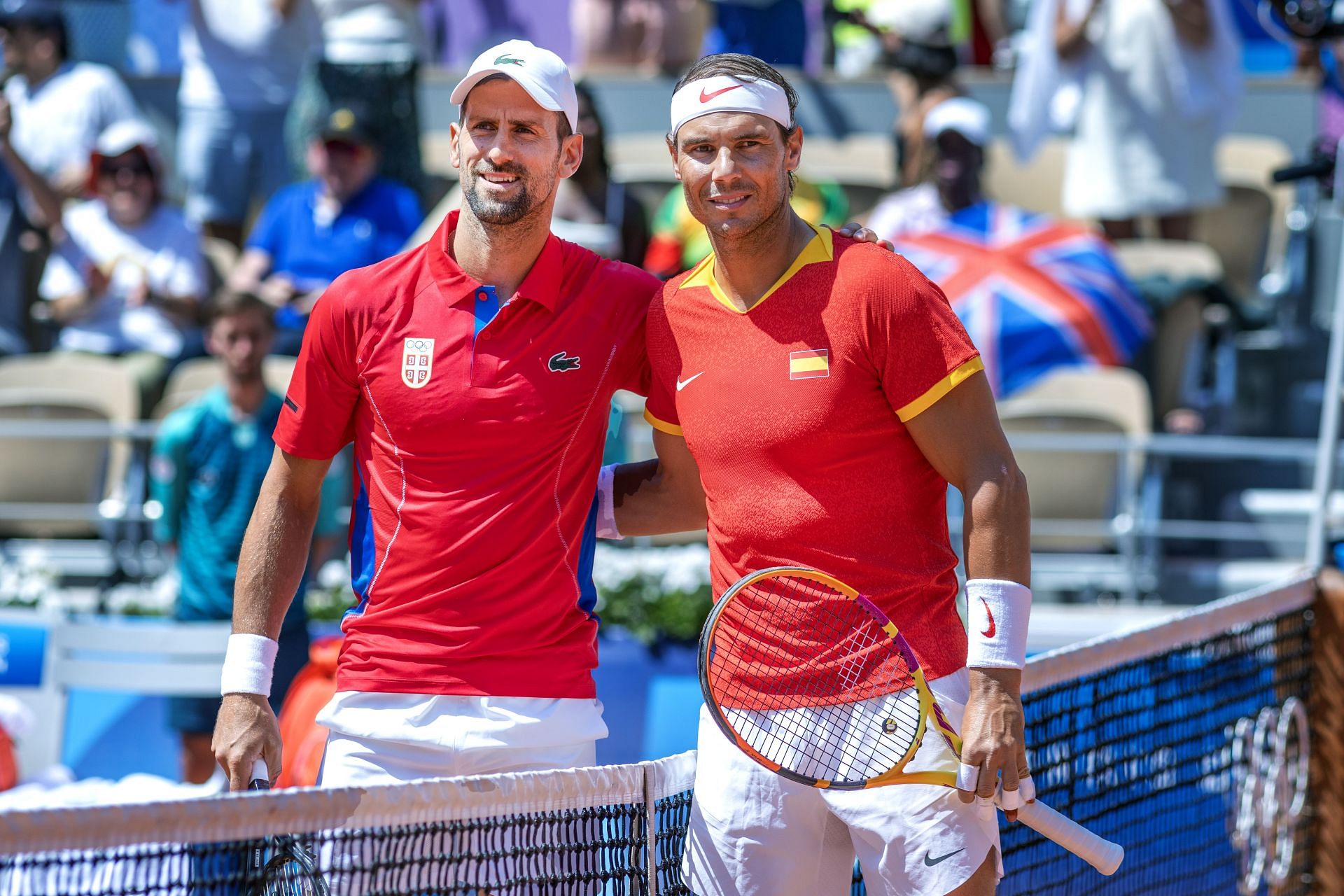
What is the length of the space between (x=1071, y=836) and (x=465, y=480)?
4.33 feet

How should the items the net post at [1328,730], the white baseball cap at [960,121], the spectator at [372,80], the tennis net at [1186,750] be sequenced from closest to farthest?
the tennis net at [1186,750] → the net post at [1328,730] → the white baseball cap at [960,121] → the spectator at [372,80]

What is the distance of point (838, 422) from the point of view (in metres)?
3.04

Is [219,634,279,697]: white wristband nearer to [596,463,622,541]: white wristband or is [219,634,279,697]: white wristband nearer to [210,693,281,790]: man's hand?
[210,693,281,790]: man's hand

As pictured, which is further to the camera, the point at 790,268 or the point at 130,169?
the point at 130,169

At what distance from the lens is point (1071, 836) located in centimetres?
294

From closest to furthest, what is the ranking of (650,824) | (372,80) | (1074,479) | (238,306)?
(650,824), (238,306), (1074,479), (372,80)

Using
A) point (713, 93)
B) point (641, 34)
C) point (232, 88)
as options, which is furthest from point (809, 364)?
point (641, 34)

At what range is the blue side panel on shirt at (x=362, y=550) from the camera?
3393mm

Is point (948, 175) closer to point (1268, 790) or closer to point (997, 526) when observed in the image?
point (1268, 790)

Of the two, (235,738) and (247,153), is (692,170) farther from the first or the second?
(247,153)

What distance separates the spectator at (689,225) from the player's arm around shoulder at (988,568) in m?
4.77

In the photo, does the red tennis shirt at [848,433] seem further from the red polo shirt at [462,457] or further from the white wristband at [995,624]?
the red polo shirt at [462,457]

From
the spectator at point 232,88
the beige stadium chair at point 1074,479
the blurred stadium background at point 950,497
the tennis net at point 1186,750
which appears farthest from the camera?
the spectator at point 232,88

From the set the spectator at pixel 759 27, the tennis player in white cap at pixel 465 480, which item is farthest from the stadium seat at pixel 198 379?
the tennis player in white cap at pixel 465 480
